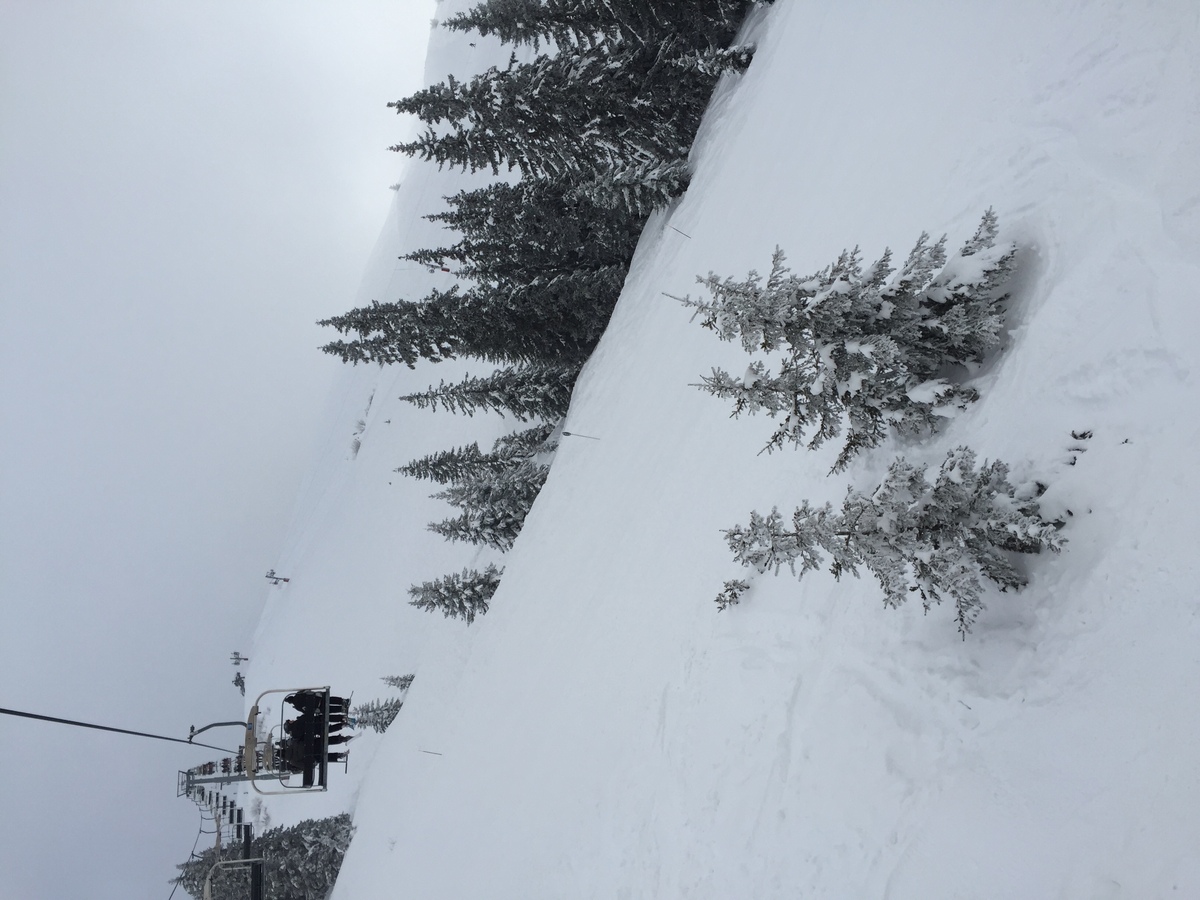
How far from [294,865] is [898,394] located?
28861 mm

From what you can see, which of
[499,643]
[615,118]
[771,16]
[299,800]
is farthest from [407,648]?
[771,16]

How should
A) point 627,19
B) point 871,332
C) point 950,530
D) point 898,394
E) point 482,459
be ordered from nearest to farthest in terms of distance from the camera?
point 950,530
point 871,332
point 898,394
point 627,19
point 482,459

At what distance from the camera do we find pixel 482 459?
75.5ft

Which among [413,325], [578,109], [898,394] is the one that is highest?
[578,109]

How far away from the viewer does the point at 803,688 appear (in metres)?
7.67

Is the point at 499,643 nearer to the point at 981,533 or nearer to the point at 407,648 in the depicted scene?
the point at 981,533

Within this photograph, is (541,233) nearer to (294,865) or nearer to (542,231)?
(542,231)

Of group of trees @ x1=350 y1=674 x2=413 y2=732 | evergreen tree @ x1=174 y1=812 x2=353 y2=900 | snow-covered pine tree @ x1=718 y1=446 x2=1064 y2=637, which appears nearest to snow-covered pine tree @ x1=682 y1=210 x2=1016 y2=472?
snow-covered pine tree @ x1=718 y1=446 x2=1064 y2=637

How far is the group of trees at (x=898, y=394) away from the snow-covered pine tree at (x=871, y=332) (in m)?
0.01

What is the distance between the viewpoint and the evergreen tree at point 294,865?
26.0 meters

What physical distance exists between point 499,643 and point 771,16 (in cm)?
1631

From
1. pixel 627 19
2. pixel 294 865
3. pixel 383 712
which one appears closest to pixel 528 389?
pixel 627 19

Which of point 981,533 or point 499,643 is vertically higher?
point 499,643

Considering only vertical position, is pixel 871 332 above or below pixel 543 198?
below
